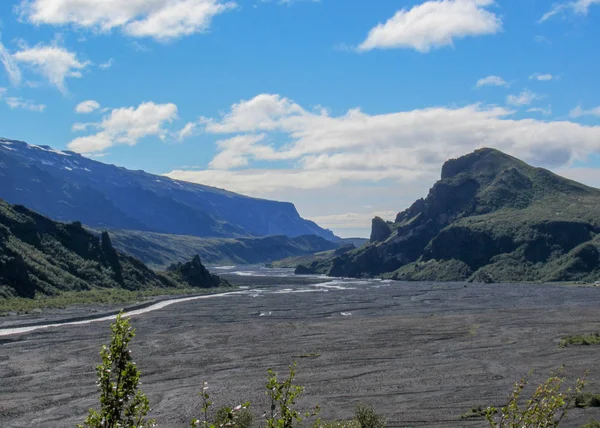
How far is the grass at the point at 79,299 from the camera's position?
4016 inches

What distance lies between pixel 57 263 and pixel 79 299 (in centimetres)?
2794

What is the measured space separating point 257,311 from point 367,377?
56.6 metres

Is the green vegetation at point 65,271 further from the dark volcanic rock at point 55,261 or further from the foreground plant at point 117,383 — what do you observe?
the foreground plant at point 117,383

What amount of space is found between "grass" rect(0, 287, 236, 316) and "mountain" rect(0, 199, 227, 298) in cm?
356

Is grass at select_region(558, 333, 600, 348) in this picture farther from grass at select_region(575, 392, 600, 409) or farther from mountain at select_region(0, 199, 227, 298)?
mountain at select_region(0, 199, 227, 298)

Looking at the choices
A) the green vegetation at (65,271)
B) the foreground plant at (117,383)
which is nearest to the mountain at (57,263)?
the green vegetation at (65,271)

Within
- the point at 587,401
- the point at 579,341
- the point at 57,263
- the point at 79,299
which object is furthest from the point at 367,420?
the point at 57,263

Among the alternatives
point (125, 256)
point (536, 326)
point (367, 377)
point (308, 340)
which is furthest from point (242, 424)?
point (125, 256)

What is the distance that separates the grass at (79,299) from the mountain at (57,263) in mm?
3560

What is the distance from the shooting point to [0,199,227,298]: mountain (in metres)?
120

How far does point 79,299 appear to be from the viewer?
118312 mm

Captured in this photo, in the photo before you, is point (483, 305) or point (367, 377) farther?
point (483, 305)

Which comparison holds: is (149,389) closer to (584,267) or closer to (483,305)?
(483,305)

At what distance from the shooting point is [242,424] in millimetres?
29938
